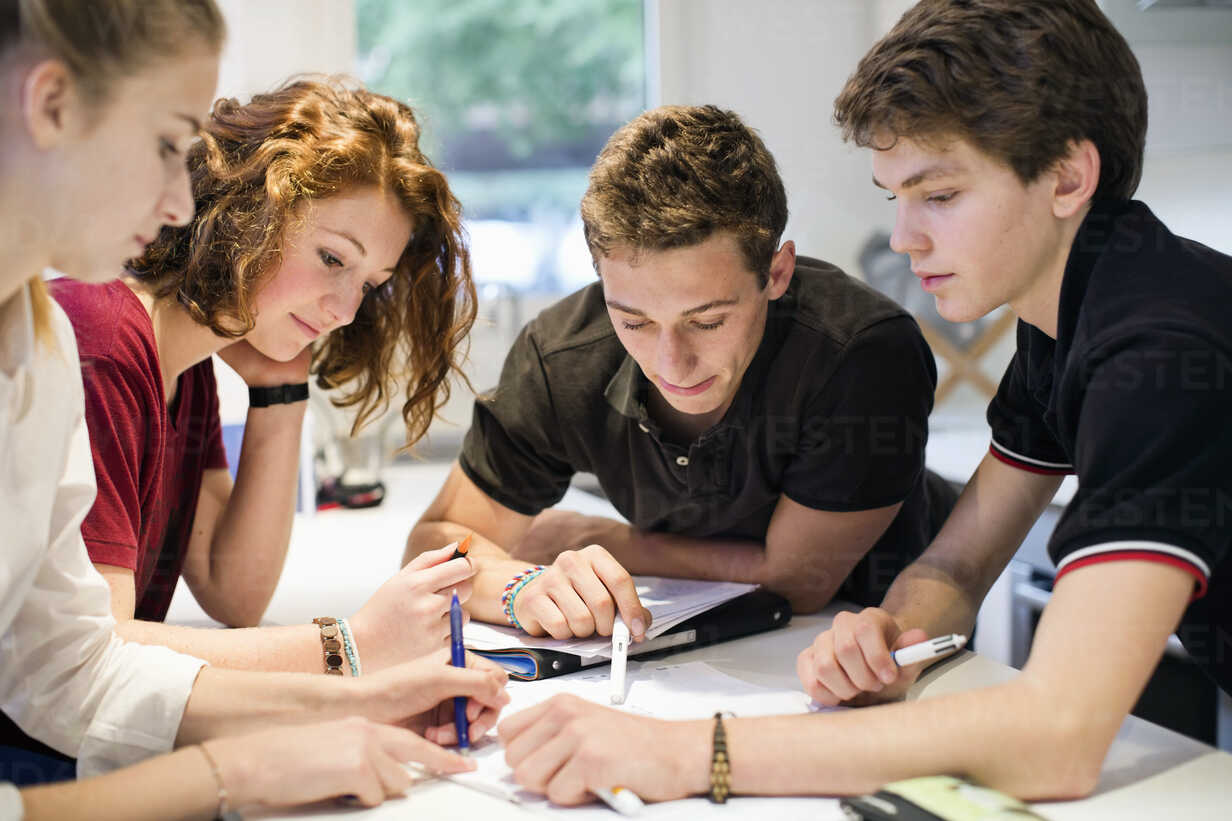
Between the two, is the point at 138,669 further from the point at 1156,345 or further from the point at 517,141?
the point at 517,141

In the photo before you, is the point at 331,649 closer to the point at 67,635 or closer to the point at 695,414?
the point at 67,635

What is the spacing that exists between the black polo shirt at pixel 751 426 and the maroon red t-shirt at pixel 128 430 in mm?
414

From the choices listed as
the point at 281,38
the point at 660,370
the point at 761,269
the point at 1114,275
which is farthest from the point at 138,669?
the point at 281,38

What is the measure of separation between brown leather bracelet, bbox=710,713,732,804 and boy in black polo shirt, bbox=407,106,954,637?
0.28 m

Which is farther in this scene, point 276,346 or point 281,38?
point 281,38

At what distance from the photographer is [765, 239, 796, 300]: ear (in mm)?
1281

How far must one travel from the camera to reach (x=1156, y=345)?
2.61 feet

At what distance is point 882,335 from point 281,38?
1.94 metres

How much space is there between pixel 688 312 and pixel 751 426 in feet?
0.74

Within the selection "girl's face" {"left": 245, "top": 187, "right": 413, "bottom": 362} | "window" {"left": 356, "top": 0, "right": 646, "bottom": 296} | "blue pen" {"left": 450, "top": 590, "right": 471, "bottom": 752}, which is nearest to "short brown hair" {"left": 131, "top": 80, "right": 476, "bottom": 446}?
"girl's face" {"left": 245, "top": 187, "right": 413, "bottom": 362}

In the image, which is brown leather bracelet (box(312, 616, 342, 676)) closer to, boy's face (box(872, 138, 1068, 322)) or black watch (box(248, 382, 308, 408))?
black watch (box(248, 382, 308, 408))

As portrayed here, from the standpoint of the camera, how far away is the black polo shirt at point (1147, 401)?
30.1 inches

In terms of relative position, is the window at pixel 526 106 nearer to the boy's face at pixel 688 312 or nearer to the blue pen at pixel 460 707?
the boy's face at pixel 688 312

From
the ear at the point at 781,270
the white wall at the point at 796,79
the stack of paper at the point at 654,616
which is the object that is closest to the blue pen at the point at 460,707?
the stack of paper at the point at 654,616
